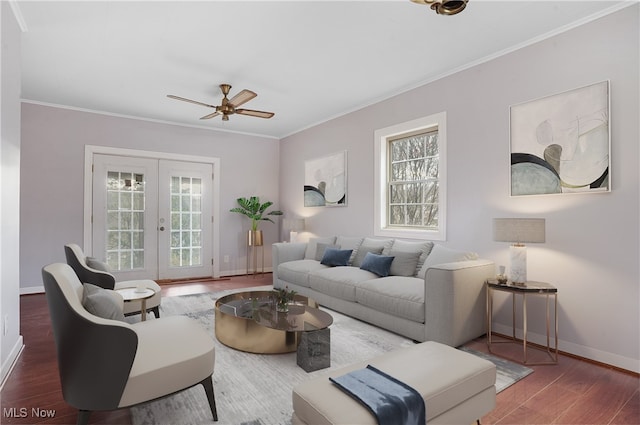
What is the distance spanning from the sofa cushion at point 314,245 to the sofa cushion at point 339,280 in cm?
79

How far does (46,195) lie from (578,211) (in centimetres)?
666

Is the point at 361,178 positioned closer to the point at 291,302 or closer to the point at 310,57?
the point at 310,57

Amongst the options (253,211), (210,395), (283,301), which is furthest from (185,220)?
(210,395)

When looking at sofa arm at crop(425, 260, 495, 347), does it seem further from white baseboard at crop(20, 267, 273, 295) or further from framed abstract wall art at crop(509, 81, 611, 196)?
white baseboard at crop(20, 267, 273, 295)

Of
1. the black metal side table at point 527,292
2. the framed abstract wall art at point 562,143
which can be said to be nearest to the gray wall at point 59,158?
the framed abstract wall art at point 562,143

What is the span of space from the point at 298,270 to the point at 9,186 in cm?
310

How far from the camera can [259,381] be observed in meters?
2.44

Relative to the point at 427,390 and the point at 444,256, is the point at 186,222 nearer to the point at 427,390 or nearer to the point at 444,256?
the point at 444,256

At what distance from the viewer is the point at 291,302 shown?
3.44 m

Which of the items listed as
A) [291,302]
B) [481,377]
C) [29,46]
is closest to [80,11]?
[29,46]

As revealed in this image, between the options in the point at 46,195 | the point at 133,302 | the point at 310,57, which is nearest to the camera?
the point at 133,302

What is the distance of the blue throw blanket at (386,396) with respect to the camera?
1.41 metres

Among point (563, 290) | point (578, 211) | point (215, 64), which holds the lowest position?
point (563, 290)

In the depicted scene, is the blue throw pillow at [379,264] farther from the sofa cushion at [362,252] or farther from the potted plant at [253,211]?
the potted plant at [253,211]
